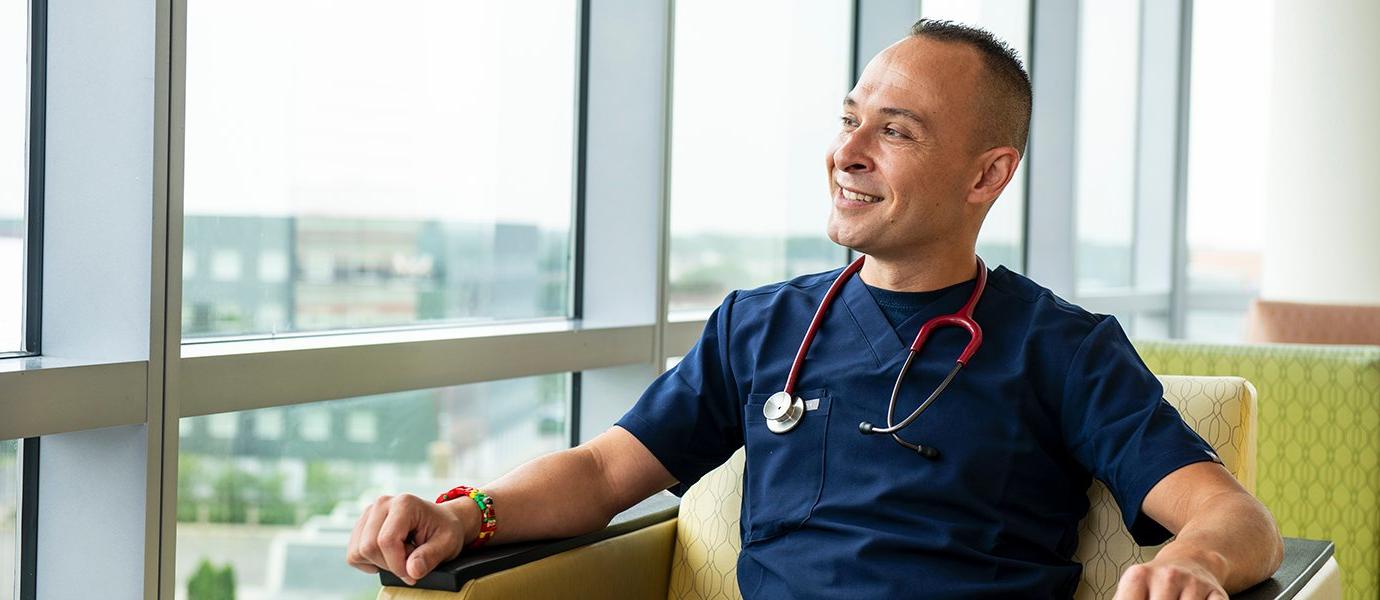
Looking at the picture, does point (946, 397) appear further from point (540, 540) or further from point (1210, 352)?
point (1210, 352)

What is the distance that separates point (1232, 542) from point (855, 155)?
675 millimetres

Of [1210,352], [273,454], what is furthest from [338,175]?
[1210,352]

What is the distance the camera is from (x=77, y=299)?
1.72 meters

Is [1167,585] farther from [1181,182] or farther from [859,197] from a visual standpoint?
[1181,182]

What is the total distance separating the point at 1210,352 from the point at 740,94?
4.30ft

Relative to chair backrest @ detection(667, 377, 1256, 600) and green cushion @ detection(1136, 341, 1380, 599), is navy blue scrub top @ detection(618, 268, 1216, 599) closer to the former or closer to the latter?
chair backrest @ detection(667, 377, 1256, 600)

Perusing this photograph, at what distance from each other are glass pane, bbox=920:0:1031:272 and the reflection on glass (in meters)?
3.47

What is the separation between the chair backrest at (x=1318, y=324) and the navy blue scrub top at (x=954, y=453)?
7.69 ft

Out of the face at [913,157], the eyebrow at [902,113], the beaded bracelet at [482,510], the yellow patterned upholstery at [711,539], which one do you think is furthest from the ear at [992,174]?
the beaded bracelet at [482,510]

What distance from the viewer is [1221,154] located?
6.45m

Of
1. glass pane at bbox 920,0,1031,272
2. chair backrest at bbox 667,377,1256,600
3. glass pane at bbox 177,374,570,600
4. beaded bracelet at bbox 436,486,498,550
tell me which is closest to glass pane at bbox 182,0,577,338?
glass pane at bbox 177,374,570,600

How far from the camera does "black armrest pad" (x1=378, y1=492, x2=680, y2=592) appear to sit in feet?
4.70

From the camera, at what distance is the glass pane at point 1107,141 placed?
214 inches

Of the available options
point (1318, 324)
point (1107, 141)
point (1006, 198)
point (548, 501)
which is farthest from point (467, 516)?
point (1107, 141)
